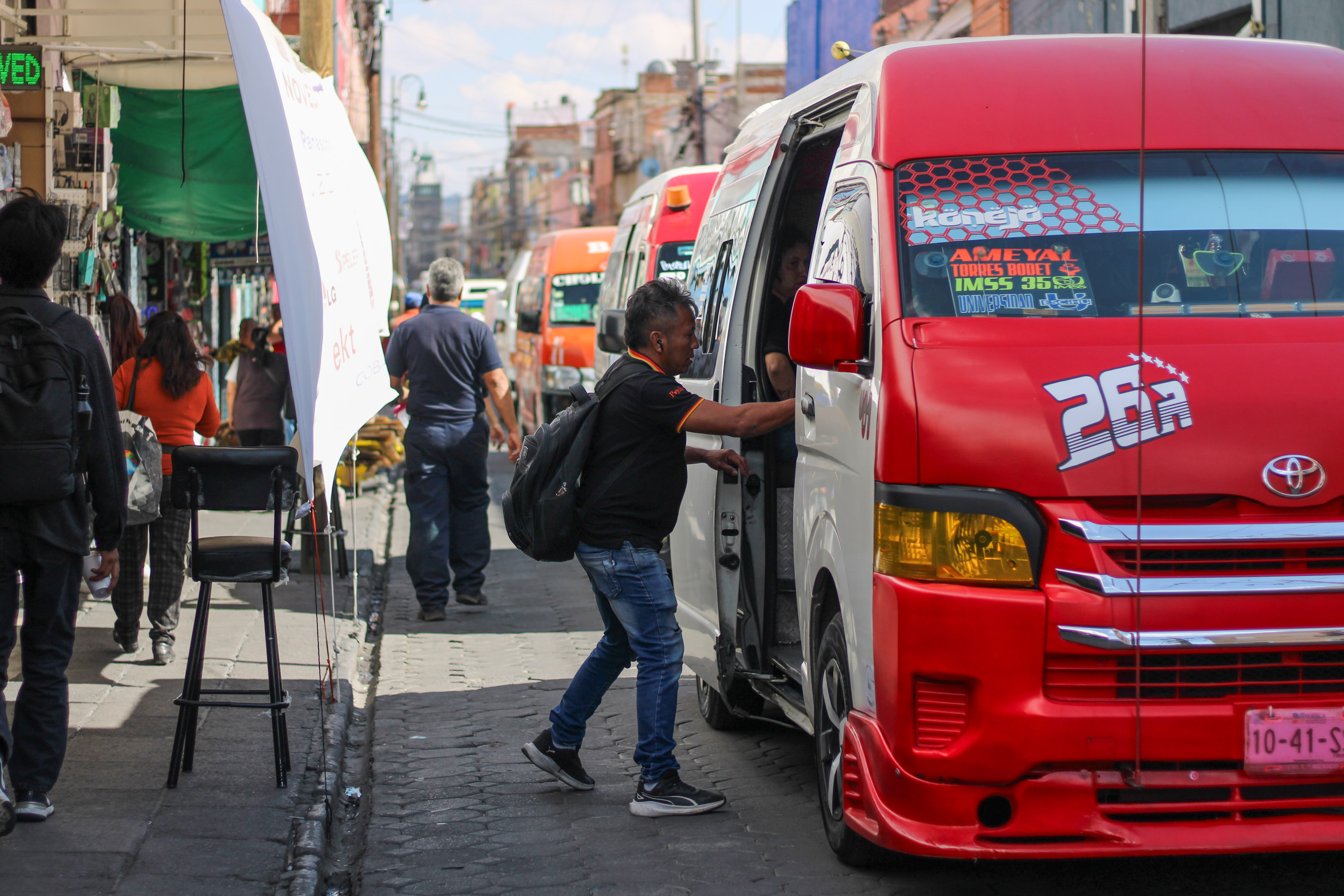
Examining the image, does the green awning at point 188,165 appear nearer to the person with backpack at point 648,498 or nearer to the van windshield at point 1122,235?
the person with backpack at point 648,498

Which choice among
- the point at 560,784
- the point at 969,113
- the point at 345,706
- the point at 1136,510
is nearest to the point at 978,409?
the point at 1136,510

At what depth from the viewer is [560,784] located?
6.00 m

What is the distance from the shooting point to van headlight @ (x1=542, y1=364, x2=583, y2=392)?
723 inches

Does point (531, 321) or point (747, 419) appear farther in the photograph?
point (531, 321)

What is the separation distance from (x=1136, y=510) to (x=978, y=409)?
447 mm

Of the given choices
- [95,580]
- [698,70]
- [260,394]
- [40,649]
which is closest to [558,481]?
[40,649]

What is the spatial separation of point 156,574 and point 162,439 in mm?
683

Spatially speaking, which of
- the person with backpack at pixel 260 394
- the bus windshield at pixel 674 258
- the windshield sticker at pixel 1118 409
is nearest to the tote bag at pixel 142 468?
the person with backpack at pixel 260 394

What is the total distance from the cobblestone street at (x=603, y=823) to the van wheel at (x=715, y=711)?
0.16ft

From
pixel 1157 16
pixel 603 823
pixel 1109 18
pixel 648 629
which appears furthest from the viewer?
pixel 1109 18

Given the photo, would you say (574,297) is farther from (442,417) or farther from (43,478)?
(43,478)

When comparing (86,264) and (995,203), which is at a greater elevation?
(86,264)

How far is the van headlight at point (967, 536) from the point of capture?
3.87 meters

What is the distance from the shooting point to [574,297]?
19828mm
